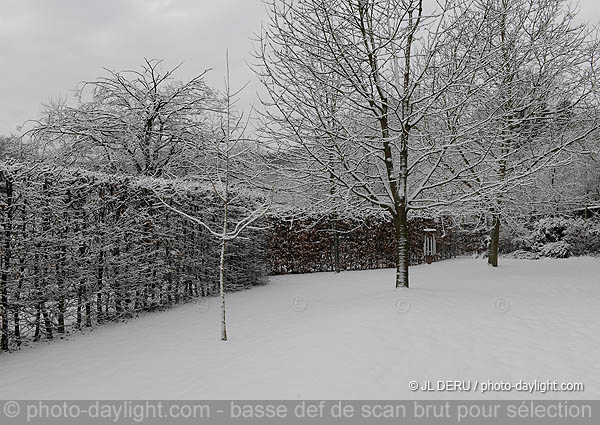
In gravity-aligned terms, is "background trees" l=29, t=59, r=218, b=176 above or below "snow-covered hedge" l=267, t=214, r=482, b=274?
above

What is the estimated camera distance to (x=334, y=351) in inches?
173

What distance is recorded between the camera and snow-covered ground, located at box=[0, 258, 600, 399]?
381 cm

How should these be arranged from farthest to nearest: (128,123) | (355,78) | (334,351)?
(128,123), (355,78), (334,351)

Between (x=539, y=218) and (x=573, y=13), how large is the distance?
9.66 m

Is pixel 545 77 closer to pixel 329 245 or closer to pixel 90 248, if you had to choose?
pixel 329 245

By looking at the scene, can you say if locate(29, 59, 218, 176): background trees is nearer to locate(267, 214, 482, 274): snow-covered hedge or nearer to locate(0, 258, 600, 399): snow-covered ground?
locate(267, 214, 482, 274): snow-covered hedge

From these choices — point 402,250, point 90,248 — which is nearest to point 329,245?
point 402,250

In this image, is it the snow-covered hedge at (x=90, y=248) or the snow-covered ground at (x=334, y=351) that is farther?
the snow-covered hedge at (x=90, y=248)

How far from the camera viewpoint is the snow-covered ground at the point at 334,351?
3.81 metres

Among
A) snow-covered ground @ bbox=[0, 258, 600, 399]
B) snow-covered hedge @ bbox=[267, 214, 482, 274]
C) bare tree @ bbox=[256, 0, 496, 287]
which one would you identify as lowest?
snow-covered ground @ bbox=[0, 258, 600, 399]

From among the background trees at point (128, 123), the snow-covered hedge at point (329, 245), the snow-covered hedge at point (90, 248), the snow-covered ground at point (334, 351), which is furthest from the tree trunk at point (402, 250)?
the background trees at point (128, 123)

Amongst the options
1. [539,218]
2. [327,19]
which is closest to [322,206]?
[327,19]

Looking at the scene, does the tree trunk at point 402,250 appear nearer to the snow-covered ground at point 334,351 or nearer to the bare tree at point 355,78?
the bare tree at point 355,78

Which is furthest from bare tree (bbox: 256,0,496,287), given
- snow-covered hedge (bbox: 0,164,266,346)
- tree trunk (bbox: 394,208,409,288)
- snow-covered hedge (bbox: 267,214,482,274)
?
snow-covered hedge (bbox: 267,214,482,274)
